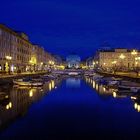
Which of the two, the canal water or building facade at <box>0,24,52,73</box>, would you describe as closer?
the canal water

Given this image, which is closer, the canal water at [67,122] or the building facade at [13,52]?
the canal water at [67,122]

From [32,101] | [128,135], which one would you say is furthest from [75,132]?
[32,101]

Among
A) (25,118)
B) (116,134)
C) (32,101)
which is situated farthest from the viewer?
(32,101)

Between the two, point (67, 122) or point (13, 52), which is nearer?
point (67, 122)

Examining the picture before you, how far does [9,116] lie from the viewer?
30.2 m

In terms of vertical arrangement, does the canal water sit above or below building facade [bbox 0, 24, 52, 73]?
below

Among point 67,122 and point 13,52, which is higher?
point 13,52

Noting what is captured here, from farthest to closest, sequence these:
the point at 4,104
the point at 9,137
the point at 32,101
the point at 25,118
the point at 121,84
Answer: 1. the point at 121,84
2. the point at 32,101
3. the point at 4,104
4. the point at 25,118
5. the point at 9,137

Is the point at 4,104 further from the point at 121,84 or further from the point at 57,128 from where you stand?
the point at 121,84

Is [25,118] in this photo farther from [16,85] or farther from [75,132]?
[16,85]

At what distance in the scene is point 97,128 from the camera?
26.4 metres

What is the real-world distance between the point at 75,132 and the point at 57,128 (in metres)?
1.91

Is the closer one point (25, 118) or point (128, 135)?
point (128, 135)

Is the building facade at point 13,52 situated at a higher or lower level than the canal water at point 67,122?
higher
